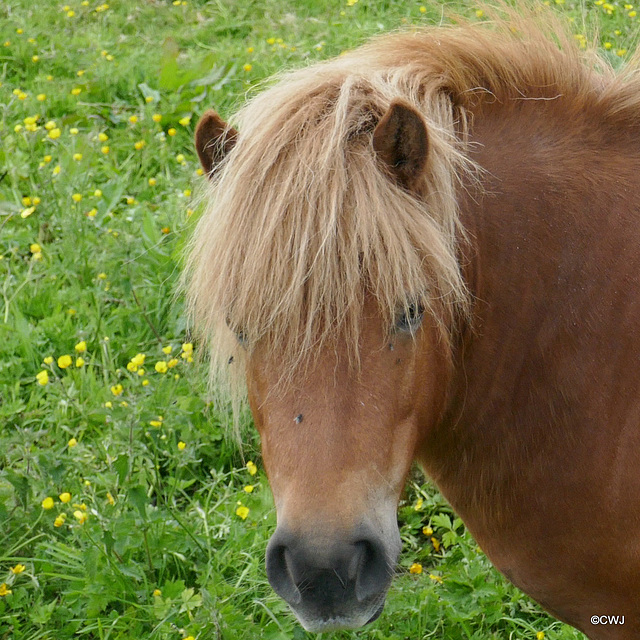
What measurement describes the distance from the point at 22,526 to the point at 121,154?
2.70 meters

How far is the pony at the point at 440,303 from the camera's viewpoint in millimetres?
1685

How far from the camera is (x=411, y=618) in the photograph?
274 cm

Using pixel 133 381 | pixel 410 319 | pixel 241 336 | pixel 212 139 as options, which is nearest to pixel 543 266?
pixel 410 319

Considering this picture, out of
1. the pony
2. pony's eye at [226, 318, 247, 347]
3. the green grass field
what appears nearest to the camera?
the pony

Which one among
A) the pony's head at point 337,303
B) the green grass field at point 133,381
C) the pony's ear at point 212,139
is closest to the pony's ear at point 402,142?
the pony's head at point 337,303

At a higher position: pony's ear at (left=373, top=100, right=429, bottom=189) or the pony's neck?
pony's ear at (left=373, top=100, right=429, bottom=189)

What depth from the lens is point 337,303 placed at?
1.70 m

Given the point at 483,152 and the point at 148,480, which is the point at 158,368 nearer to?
the point at 148,480

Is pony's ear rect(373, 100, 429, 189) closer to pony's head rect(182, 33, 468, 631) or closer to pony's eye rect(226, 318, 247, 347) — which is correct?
pony's head rect(182, 33, 468, 631)

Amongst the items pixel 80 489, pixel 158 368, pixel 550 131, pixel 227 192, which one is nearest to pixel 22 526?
pixel 80 489

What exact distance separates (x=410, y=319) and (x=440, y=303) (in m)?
0.12

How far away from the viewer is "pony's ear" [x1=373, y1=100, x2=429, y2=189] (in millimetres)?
1718

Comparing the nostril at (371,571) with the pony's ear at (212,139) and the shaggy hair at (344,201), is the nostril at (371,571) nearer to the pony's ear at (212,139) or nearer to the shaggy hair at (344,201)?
the shaggy hair at (344,201)

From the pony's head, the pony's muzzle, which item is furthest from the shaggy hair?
the pony's muzzle
